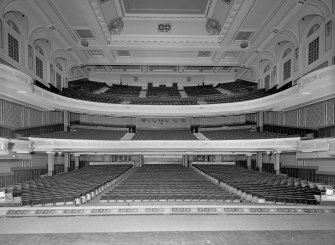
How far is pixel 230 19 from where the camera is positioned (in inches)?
595

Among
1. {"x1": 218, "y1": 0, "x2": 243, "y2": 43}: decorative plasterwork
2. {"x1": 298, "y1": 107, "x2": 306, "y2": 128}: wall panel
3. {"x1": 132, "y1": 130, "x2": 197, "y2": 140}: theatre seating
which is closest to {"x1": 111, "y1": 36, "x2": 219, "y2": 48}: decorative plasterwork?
{"x1": 218, "y1": 0, "x2": 243, "y2": 43}: decorative plasterwork

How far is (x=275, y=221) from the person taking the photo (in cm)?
850

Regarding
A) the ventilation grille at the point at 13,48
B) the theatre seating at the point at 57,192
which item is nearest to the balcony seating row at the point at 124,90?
the ventilation grille at the point at 13,48

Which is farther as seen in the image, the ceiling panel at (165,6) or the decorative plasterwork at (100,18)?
the ceiling panel at (165,6)

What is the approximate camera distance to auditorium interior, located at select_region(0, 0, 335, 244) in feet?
28.3

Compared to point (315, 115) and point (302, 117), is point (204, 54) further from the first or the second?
point (315, 115)

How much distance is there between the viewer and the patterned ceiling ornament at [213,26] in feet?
53.8

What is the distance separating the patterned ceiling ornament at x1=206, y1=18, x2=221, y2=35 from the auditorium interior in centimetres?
9

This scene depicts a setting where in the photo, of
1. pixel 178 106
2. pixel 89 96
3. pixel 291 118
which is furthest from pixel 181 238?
pixel 89 96

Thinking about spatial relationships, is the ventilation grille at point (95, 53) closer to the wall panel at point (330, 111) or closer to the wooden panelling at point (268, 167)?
the wall panel at point (330, 111)

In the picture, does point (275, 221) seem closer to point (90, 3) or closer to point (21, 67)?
point (90, 3)

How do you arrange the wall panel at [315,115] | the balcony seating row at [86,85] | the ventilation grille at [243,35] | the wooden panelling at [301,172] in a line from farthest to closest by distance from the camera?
the balcony seating row at [86,85] → the ventilation grille at [243,35] → the wooden panelling at [301,172] → the wall panel at [315,115]

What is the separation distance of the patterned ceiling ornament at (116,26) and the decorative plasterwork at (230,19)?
6.62 metres

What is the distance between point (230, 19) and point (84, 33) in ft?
30.5
